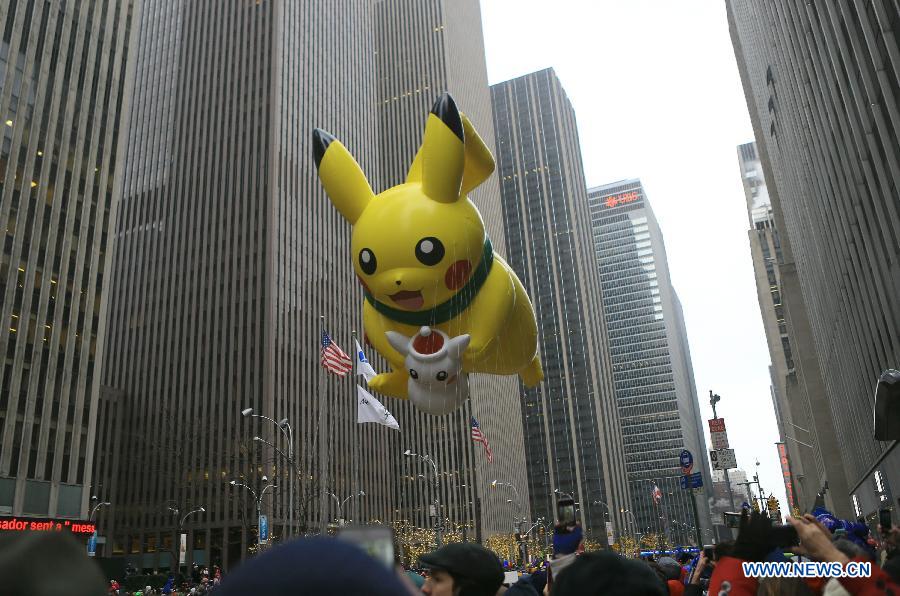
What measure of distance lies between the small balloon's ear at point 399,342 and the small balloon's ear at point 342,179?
6.25 feet

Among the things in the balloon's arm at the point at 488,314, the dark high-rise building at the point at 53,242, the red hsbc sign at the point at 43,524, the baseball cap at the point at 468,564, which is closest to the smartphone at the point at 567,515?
the baseball cap at the point at 468,564

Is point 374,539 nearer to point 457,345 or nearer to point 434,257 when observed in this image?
point 434,257

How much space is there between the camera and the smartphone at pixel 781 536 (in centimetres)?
405

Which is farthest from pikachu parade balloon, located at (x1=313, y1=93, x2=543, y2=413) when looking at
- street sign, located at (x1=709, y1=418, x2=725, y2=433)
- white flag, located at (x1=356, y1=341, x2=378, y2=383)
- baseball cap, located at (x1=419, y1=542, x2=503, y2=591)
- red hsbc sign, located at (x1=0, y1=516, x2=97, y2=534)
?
red hsbc sign, located at (x1=0, y1=516, x2=97, y2=534)

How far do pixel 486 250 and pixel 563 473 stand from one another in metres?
154

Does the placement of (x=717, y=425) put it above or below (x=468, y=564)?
above

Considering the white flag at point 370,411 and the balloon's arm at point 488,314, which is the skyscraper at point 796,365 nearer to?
the white flag at point 370,411

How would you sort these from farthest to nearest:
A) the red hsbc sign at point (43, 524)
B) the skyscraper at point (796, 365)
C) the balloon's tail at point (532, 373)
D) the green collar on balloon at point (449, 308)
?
the skyscraper at point (796, 365)
the red hsbc sign at point (43, 524)
the balloon's tail at point (532, 373)
the green collar on balloon at point (449, 308)

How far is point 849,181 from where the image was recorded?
75.6 feet

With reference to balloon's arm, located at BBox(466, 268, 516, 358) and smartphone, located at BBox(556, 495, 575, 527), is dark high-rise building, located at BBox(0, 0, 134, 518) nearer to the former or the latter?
balloon's arm, located at BBox(466, 268, 516, 358)

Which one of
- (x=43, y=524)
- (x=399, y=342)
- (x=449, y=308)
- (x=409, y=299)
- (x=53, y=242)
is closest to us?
(x=409, y=299)

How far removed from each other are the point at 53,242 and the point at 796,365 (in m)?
67.8

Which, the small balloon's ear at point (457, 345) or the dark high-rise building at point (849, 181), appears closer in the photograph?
the small balloon's ear at point (457, 345)

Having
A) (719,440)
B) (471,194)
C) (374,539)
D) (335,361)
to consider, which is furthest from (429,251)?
(471,194)
